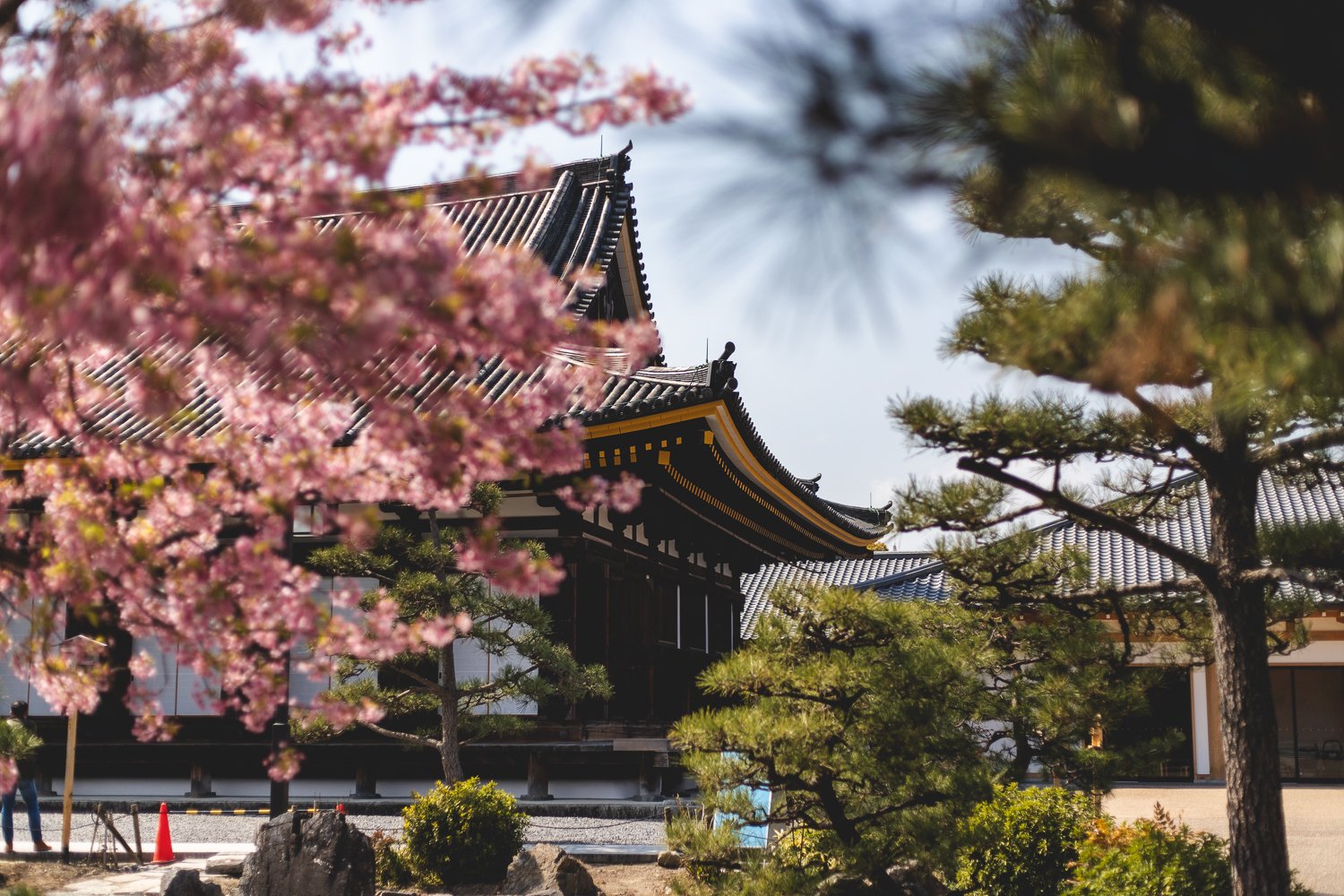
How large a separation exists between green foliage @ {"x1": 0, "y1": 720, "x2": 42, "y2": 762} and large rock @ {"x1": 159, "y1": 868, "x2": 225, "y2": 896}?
2.24 meters

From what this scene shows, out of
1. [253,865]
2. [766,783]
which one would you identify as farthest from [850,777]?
[253,865]

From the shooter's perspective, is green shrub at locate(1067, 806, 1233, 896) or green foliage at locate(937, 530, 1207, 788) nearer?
green shrub at locate(1067, 806, 1233, 896)

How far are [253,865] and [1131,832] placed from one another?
16.9ft

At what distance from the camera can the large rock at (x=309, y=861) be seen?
7.02 meters

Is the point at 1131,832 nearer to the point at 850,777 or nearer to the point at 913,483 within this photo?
the point at 850,777

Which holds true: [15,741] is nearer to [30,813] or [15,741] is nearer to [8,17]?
[30,813]

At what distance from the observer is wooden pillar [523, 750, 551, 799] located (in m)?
11.6

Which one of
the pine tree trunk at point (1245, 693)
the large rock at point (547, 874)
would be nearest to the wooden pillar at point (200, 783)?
the large rock at point (547, 874)

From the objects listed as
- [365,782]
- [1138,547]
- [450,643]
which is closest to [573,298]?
[450,643]

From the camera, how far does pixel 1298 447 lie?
205 inches

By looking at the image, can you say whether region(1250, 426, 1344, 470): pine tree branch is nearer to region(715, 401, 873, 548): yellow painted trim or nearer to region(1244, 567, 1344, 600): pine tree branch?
region(1244, 567, 1344, 600): pine tree branch

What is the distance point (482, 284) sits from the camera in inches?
110

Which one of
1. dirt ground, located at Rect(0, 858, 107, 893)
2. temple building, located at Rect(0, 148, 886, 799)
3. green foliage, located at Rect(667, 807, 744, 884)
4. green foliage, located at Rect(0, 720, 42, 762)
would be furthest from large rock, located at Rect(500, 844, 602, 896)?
green foliage, located at Rect(0, 720, 42, 762)

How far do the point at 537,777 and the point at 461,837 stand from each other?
396 cm
